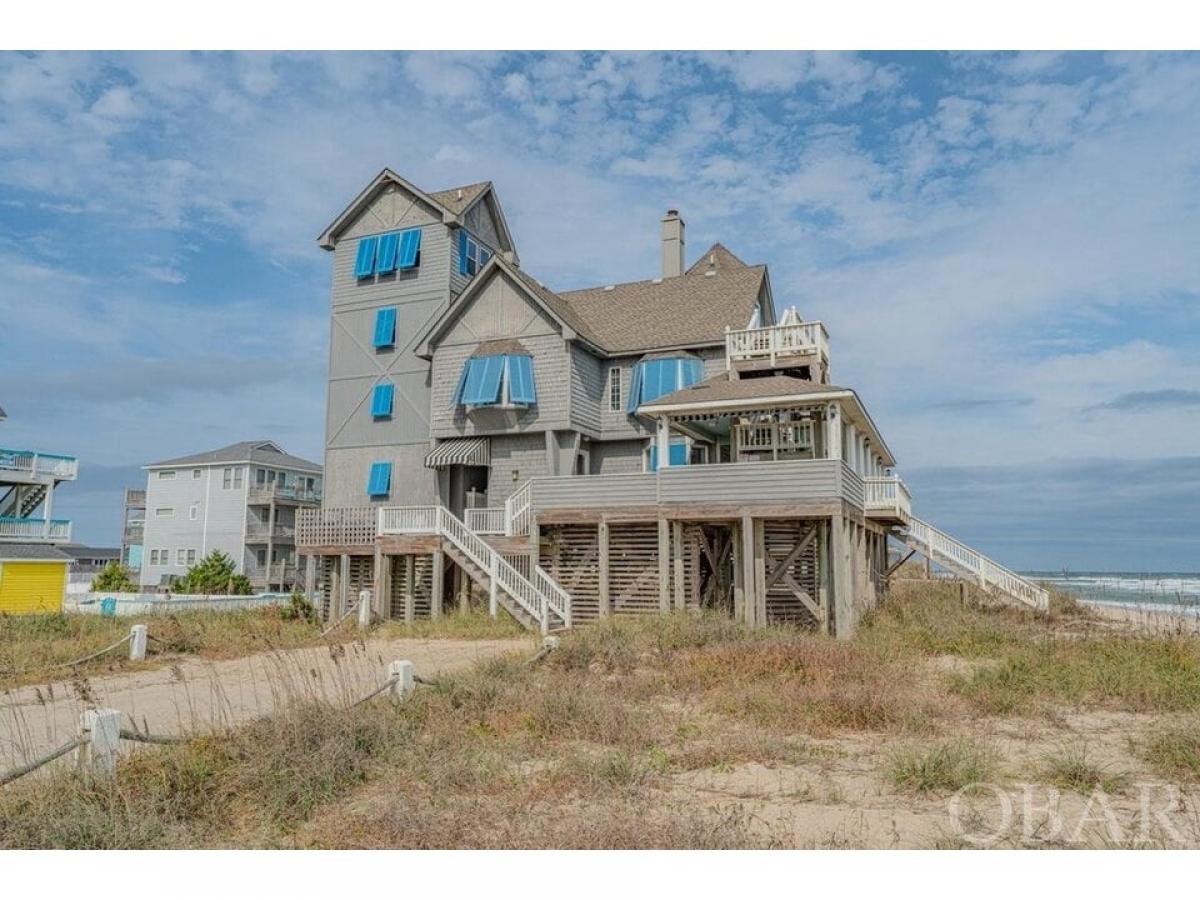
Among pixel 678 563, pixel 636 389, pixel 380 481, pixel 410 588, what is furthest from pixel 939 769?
pixel 380 481

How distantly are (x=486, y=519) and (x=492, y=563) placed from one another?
3.37m

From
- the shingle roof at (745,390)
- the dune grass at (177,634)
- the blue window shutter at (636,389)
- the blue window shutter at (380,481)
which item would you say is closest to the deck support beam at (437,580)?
the dune grass at (177,634)

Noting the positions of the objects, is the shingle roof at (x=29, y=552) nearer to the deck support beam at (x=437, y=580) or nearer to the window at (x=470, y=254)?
the window at (x=470, y=254)

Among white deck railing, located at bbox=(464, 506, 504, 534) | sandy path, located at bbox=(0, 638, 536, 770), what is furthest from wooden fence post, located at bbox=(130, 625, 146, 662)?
white deck railing, located at bbox=(464, 506, 504, 534)

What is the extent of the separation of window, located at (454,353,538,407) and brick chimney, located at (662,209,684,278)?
26.8 feet

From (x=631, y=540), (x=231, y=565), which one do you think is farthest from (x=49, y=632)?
(x=231, y=565)

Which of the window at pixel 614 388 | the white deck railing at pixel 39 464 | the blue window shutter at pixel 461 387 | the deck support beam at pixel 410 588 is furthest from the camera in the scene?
the white deck railing at pixel 39 464

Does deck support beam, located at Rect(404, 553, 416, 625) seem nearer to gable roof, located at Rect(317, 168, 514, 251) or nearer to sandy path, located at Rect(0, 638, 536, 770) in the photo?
sandy path, located at Rect(0, 638, 536, 770)

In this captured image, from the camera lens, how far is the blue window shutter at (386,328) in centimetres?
2794

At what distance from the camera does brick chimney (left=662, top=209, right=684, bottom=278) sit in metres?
30.6

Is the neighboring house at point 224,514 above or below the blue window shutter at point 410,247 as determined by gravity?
below

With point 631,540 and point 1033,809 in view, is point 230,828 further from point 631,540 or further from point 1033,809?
point 631,540

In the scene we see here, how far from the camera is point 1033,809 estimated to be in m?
6.83

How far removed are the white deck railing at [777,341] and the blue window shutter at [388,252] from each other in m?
12.4
